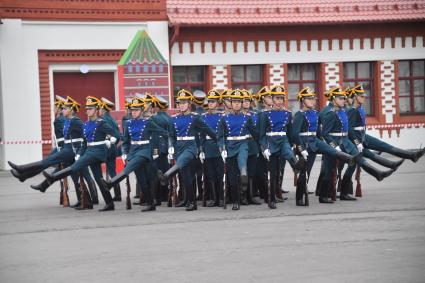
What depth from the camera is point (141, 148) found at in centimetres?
1642

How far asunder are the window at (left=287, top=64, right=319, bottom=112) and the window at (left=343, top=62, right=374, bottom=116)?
3.66ft

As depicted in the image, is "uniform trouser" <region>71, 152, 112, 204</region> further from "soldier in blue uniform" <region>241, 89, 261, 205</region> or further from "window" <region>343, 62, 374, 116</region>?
"window" <region>343, 62, 374, 116</region>

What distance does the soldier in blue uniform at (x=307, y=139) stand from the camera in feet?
52.5

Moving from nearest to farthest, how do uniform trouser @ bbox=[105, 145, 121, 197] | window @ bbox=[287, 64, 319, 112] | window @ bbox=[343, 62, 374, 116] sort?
1. uniform trouser @ bbox=[105, 145, 121, 197]
2. window @ bbox=[287, 64, 319, 112]
3. window @ bbox=[343, 62, 374, 116]

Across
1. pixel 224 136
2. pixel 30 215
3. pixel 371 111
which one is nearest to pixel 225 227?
pixel 224 136

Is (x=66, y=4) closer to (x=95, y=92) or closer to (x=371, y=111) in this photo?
(x=95, y=92)

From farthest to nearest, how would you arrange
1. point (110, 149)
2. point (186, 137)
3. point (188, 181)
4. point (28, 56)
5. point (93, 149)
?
point (28, 56), point (110, 149), point (93, 149), point (186, 137), point (188, 181)

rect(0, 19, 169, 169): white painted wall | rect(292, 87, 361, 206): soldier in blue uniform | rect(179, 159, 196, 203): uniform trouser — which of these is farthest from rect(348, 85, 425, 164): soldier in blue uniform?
rect(0, 19, 169, 169): white painted wall

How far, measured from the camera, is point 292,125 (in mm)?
16328

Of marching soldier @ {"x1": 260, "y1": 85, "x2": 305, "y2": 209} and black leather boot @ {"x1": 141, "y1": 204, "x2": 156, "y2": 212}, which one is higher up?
marching soldier @ {"x1": 260, "y1": 85, "x2": 305, "y2": 209}

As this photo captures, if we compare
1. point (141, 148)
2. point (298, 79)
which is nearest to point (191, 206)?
point (141, 148)

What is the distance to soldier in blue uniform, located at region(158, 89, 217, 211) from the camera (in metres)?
16.1

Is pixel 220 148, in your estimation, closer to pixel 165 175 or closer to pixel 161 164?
pixel 165 175

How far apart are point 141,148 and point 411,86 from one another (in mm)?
19766
